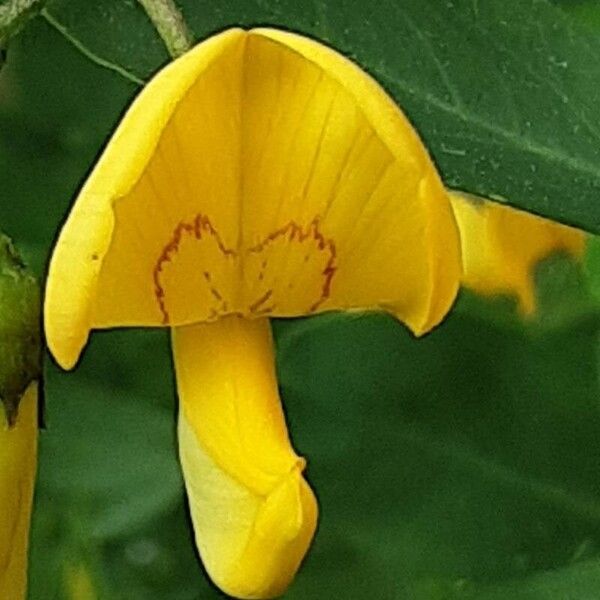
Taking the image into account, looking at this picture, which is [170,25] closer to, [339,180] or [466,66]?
[339,180]

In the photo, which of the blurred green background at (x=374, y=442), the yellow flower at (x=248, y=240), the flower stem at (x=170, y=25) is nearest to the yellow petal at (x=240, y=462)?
the yellow flower at (x=248, y=240)

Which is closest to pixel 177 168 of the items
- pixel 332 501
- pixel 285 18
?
pixel 285 18

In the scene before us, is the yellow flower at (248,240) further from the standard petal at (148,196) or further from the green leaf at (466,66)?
the green leaf at (466,66)

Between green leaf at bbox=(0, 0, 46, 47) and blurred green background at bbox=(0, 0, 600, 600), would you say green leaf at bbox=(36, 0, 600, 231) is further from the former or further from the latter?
blurred green background at bbox=(0, 0, 600, 600)

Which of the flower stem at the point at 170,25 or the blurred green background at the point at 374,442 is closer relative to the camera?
the flower stem at the point at 170,25

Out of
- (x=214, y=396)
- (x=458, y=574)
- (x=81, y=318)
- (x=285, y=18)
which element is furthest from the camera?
(x=458, y=574)

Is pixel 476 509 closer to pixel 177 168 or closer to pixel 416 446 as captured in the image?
pixel 416 446

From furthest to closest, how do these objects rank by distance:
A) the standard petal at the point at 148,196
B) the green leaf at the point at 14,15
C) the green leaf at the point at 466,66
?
the green leaf at the point at 466,66, the green leaf at the point at 14,15, the standard petal at the point at 148,196
